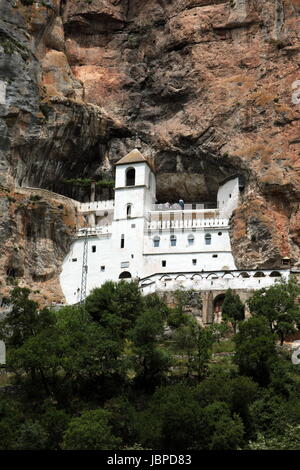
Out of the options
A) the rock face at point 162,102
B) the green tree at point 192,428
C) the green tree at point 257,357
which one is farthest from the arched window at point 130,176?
the green tree at point 192,428

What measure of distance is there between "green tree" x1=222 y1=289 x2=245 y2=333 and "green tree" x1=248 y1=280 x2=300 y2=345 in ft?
5.77

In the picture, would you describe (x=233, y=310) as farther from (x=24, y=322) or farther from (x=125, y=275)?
(x=24, y=322)

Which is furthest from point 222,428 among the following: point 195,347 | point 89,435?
point 195,347

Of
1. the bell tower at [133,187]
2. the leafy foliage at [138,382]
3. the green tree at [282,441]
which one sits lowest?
the green tree at [282,441]

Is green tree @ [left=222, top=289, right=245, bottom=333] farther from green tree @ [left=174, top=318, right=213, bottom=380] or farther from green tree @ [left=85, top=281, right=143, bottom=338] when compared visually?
green tree @ [left=85, top=281, right=143, bottom=338]

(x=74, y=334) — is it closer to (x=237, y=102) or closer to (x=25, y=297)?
(x=25, y=297)

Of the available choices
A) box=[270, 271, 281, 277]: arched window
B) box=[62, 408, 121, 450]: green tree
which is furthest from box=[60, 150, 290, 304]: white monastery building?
box=[62, 408, 121, 450]: green tree

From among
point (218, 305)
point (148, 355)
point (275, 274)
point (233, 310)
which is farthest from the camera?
point (275, 274)

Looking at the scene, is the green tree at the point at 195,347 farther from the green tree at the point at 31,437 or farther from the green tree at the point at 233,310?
the green tree at the point at 31,437

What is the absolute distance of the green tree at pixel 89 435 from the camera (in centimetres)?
3747

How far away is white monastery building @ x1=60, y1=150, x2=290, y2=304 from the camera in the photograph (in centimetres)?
6350

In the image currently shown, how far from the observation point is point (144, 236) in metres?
65.7

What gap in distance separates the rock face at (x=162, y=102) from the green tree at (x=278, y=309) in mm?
7905

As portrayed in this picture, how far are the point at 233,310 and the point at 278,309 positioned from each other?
13.8 feet
